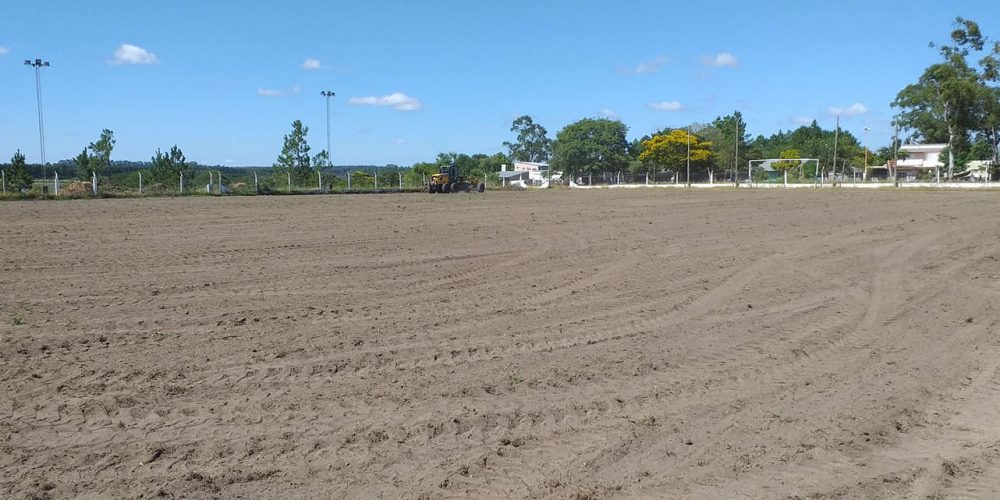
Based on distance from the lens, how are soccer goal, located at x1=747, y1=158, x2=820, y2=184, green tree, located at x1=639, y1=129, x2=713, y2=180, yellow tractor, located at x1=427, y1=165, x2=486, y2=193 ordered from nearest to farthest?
yellow tractor, located at x1=427, y1=165, x2=486, y2=193
soccer goal, located at x1=747, y1=158, x2=820, y2=184
green tree, located at x1=639, y1=129, x2=713, y2=180

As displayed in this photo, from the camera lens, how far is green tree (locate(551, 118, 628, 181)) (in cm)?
10381

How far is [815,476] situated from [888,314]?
528 cm

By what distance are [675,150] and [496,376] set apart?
3699 inches

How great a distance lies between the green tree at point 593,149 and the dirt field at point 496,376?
9167cm

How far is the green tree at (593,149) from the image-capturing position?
104 m

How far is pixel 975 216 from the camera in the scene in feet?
73.8

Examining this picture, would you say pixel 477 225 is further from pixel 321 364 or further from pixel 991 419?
pixel 991 419

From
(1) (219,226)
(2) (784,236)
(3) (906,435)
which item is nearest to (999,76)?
(2) (784,236)

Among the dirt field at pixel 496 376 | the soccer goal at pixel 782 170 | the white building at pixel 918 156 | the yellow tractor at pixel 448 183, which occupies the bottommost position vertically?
the dirt field at pixel 496 376

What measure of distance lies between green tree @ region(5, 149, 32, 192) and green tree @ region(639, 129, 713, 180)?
73.2 m

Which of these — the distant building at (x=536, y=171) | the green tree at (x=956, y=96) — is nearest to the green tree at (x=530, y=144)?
the distant building at (x=536, y=171)

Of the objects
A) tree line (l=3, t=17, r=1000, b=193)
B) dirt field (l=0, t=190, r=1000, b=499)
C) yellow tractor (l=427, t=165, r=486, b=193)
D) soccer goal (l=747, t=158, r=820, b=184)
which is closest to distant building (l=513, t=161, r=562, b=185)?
tree line (l=3, t=17, r=1000, b=193)

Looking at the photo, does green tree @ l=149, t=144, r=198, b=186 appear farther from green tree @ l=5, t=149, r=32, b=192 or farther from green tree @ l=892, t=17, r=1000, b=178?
green tree @ l=892, t=17, r=1000, b=178

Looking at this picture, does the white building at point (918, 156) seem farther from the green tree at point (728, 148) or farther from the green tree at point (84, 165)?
the green tree at point (84, 165)
